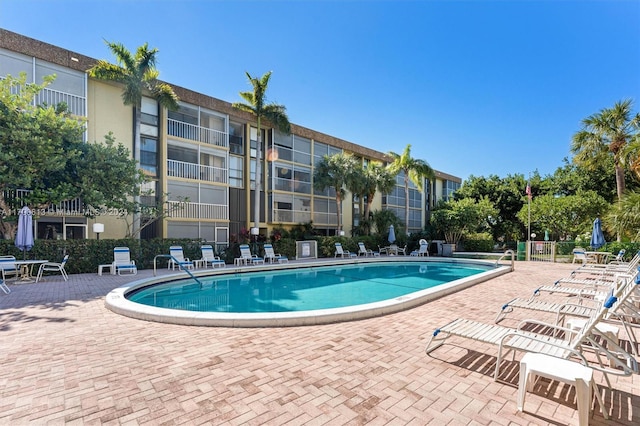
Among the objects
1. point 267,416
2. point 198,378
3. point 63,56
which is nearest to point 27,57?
point 63,56

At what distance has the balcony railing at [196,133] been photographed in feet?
60.2

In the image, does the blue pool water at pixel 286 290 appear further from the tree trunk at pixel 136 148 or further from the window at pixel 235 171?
the window at pixel 235 171

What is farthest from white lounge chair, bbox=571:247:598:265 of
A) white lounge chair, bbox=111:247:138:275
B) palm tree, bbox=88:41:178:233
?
palm tree, bbox=88:41:178:233

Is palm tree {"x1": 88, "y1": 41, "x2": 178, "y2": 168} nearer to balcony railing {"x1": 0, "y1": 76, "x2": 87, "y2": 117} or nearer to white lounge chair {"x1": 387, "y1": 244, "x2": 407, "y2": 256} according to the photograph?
balcony railing {"x1": 0, "y1": 76, "x2": 87, "y2": 117}

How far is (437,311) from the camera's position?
6672 millimetres

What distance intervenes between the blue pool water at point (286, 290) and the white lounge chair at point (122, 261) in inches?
83.8

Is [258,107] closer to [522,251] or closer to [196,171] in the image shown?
[196,171]

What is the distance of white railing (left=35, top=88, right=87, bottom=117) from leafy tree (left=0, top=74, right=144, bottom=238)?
91cm

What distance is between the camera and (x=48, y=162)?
1107 centimetres

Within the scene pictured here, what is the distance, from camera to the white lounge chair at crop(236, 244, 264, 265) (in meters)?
16.5

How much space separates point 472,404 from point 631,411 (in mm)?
1391

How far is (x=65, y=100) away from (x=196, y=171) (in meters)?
6.70

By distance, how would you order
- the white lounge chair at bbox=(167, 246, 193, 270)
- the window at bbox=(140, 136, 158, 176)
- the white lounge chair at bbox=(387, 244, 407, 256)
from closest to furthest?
the white lounge chair at bbox=(167, 246, 193, 270) < the window at bbox=(140, 136, 158, 176) < the white lounge chair at bbox=(387, 244, 407, 256)

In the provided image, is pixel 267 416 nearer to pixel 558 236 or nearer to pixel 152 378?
pixel 152 378
